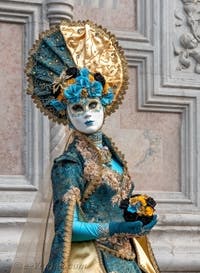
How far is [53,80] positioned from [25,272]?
74 cm

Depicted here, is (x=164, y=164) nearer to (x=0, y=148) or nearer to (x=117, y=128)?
(x=117, y=128)

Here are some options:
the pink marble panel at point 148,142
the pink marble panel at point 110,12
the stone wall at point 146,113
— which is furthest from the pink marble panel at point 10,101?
the pink marble panel at point 148,142

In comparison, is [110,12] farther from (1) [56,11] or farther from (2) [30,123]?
(2) [30,123]

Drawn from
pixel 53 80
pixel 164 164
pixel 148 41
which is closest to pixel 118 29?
pixel 148 41

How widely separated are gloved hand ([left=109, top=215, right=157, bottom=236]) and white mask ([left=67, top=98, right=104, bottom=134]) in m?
0.38

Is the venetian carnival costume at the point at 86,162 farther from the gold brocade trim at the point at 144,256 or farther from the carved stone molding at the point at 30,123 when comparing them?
the carved stone molding at the point at 30,123

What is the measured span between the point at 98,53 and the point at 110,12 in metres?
1.53

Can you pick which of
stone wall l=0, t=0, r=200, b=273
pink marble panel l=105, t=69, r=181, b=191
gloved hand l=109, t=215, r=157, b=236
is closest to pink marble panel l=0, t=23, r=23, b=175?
stone wall l=0, t=0, r=200, b=273

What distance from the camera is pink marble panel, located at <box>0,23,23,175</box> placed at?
506 cm

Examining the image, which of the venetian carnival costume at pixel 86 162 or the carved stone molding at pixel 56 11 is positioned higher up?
the carved stone molding at pixel 56 11

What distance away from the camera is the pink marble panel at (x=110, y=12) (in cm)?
542

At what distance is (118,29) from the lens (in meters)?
5.49

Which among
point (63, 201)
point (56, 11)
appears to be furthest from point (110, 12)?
point (63, 201)

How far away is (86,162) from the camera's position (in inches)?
151
